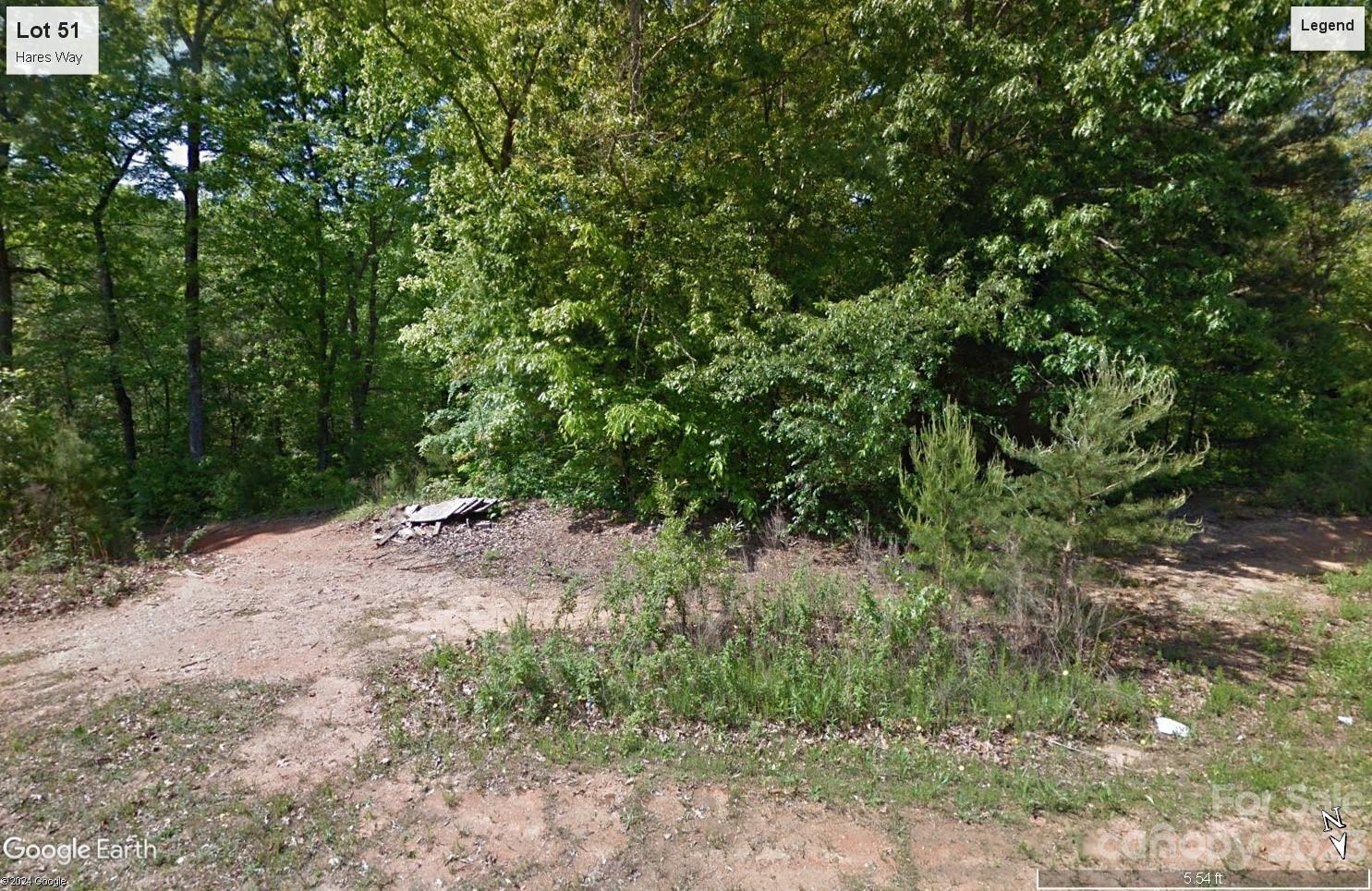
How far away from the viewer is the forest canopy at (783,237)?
22.7 ft

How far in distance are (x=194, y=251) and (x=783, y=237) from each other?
12.8 m

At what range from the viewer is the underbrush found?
417cm

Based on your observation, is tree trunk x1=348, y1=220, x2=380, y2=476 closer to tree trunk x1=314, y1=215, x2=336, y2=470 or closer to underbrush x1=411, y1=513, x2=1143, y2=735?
tree trunk x1=314, y1=215, x2=336, y2=470

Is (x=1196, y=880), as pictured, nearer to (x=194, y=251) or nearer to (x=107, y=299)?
(x=194, y=251)

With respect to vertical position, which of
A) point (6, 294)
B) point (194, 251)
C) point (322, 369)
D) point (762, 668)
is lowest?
point (762, 668)

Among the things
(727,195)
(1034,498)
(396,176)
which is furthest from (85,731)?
(396,176)

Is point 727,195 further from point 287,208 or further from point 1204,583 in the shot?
point 287,208

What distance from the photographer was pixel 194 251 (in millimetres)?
12875

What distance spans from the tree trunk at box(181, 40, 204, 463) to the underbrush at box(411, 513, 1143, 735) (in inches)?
478

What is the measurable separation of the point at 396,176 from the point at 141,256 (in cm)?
562

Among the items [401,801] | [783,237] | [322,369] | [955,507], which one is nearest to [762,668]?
[955,507]

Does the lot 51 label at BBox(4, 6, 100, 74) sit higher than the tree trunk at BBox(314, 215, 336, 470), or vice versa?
the lot 51 label at BBox(4, 6, 100, 74)

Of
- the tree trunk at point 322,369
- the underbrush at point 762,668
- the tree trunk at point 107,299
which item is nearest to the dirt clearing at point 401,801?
the underbrush at point 762,668

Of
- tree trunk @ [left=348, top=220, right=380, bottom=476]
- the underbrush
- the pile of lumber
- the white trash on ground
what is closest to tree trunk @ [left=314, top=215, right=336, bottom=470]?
tree trunk @ [left=348, top=220, right=380, bottom=476]
